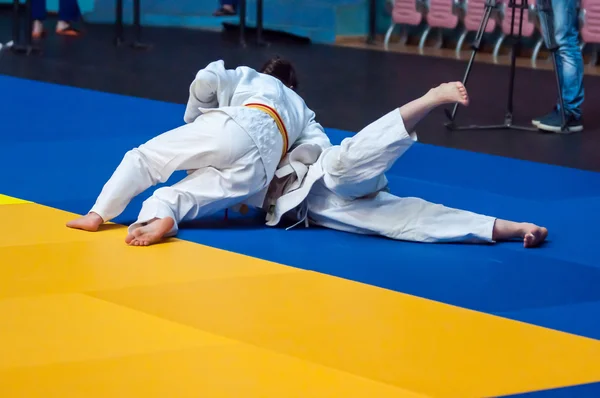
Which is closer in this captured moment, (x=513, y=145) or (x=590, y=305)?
(x=590, y=305)

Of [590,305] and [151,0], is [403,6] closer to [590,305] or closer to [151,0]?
[151,0]

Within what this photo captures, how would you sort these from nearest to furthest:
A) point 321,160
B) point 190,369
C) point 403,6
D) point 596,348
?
point 190,369 < point 596,348 < point 321,160 < point 403,6

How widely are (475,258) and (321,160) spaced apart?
639 mm

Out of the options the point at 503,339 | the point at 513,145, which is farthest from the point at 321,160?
the point at 513,145

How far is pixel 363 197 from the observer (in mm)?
3676

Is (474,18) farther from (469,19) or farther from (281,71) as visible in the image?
(281,71)

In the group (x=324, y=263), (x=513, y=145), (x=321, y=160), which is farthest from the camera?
(x=513, y=145)

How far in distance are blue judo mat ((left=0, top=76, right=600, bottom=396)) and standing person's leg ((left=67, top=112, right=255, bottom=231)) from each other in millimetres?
206

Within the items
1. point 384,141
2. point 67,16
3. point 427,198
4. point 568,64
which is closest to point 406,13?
point 67,16

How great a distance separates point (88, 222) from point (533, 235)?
149 centimetres

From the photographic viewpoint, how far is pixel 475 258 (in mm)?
3414

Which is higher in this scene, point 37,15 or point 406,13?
point 406,13

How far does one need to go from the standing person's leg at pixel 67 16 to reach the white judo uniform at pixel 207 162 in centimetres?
638

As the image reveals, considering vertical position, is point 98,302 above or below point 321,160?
below
